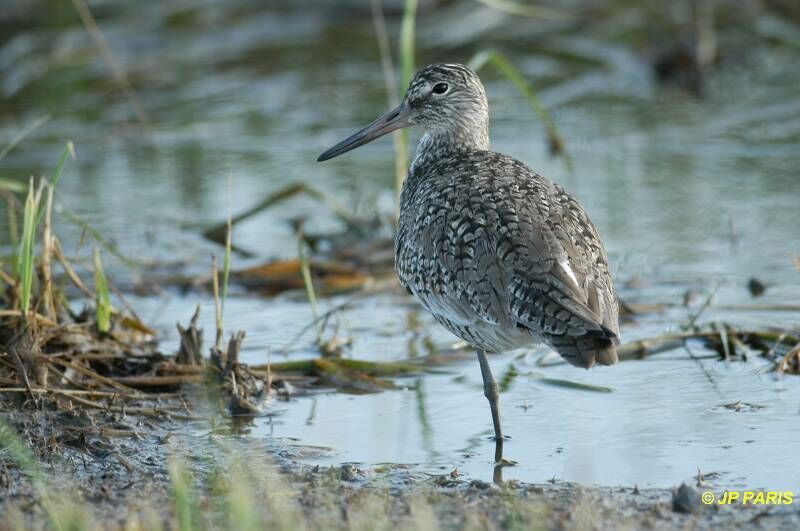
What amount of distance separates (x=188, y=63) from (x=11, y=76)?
5.79 feet

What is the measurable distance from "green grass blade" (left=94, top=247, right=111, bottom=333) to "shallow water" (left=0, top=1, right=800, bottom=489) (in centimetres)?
87

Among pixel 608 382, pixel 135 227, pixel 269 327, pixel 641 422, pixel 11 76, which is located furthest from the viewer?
pixel 11 76

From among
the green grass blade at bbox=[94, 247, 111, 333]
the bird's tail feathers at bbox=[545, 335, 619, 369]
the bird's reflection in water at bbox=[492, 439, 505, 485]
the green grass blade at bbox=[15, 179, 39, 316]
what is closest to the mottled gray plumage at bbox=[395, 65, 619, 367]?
the bird's tail feathers at bbox=[545, 335, 619, 369]

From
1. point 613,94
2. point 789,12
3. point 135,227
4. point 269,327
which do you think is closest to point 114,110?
point 135,227

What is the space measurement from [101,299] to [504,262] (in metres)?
2.26

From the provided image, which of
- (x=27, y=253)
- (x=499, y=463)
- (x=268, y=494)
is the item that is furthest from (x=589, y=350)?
(x=27, y=253)

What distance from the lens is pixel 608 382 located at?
700 cm

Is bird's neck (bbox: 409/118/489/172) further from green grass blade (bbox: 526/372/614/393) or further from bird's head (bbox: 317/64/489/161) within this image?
green grass blade (bbox: 526/372/614/393)

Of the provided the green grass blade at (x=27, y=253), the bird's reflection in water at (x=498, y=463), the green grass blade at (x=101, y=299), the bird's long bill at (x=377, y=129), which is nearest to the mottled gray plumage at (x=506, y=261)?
the bird's reflection in water at (x=498, y=463)

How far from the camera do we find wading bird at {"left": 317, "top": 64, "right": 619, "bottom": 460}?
5531 millimetres

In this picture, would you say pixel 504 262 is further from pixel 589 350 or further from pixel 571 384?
pixel 571 384

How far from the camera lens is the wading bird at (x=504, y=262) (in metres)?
5.53

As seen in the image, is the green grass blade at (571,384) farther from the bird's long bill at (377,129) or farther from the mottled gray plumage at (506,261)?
the bird's long bill at (377,129)

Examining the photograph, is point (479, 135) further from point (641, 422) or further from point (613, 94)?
point (613, 94)
